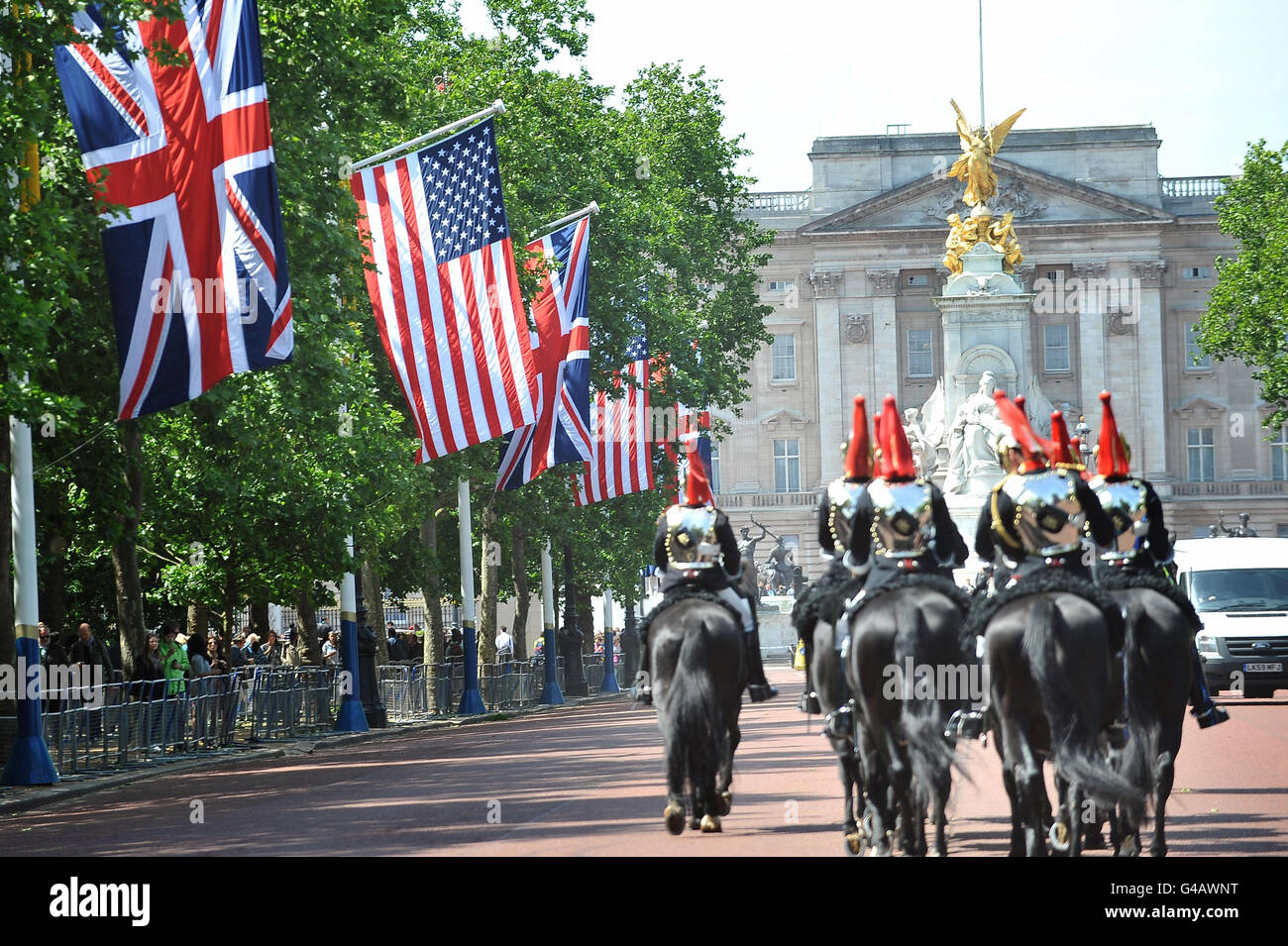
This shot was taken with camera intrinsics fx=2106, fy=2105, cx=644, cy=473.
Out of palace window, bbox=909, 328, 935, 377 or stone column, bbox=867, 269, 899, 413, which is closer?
stone column, bbox=867, 269, 899, 413

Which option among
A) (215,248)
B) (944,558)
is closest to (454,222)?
(215,248)

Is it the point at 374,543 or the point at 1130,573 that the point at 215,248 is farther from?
the point at 374,543

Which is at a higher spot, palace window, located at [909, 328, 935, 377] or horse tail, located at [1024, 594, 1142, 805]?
palace window, located at [909, 328, 935, 377]

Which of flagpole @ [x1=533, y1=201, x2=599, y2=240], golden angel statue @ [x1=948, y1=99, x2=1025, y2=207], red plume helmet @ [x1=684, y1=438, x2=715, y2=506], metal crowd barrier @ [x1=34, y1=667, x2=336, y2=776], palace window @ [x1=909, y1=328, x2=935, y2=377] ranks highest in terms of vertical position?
golden angel statue @ [x1=948, y1=99, x2=1025, y2=207]

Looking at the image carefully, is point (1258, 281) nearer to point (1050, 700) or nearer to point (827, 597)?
point (827, 597)

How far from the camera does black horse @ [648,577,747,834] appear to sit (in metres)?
14.5

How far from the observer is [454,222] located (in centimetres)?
2802

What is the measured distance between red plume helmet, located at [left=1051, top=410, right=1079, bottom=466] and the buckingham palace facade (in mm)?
91955

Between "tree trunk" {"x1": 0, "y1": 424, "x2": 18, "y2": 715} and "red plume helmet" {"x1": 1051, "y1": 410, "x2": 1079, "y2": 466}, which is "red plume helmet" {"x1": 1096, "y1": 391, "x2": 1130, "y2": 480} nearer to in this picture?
"red plume helmet" {"x1": 1051, "y1": 410, "x2": 1079, "y2": 466}

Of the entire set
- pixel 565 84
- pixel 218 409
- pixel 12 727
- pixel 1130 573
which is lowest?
pixel 12 727

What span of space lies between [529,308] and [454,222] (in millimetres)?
13986

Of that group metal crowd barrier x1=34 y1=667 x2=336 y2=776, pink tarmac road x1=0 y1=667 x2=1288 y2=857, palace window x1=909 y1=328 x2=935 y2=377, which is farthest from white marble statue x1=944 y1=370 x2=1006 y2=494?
palace window x1=909 y1=328 x2=935 y2=377

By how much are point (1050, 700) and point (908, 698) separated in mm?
883

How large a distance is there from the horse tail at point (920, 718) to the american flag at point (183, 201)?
9.41 meters
